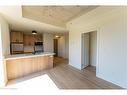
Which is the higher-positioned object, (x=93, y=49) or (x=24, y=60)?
(x=93, y=49)

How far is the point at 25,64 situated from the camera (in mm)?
3973

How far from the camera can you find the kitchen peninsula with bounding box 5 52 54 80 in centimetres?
348

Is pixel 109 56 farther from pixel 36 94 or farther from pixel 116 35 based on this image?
pixel 36 94

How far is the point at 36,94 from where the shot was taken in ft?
2.17

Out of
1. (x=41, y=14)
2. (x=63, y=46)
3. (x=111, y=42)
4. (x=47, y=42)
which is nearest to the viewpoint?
(x=111, y=42)

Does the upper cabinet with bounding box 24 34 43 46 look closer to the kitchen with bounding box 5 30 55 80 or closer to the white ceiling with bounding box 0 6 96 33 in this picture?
the kitchen with bounding box 5 30 55 80

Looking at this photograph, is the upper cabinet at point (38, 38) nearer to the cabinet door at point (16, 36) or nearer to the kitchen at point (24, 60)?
the kitchen at point (24, 60)

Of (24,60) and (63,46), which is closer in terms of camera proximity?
(24,60)

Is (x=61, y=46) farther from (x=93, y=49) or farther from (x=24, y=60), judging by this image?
(x=24, y=60)

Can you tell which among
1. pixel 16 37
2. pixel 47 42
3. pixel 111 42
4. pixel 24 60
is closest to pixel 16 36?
pixel 16 37

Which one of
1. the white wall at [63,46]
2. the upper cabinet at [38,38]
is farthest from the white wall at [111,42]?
the upper cabinet at [38,38]

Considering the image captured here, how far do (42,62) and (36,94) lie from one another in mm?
4206

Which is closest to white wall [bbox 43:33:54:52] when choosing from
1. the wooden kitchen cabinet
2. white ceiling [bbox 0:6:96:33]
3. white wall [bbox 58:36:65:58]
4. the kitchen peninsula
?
the wooden kitchen cabinet

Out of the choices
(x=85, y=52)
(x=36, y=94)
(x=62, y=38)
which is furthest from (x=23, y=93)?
(x=62, y=38)
